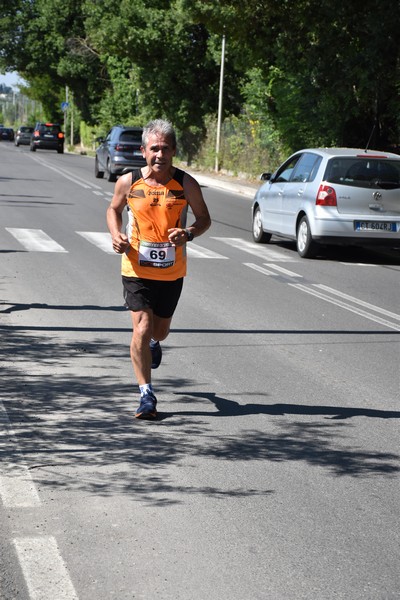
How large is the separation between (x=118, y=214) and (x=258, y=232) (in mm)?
11792

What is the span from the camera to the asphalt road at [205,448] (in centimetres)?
443

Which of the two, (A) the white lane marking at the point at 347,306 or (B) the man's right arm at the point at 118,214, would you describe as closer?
(B) the man's right arm at the point at 118,214

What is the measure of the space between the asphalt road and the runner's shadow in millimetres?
16

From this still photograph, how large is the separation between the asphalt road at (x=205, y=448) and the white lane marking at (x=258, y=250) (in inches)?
136

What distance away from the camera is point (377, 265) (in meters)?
16.5

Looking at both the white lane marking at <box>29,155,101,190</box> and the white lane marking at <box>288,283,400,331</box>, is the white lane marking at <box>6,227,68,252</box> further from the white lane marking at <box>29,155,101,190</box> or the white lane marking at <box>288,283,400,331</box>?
the white lane marking at <box>29,155,101,190</box>

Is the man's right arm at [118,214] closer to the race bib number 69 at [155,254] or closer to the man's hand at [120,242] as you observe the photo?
the man's hand at [120,242]

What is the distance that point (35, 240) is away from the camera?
1711cm

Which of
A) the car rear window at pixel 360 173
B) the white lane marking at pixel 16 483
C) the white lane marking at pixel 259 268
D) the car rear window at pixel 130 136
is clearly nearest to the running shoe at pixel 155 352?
the white lane marking at pixel 16 483

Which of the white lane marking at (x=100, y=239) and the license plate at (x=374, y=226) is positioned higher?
the license plate at (x=374, y=226)

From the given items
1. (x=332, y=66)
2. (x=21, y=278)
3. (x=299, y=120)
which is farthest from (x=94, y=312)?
(x=299, y=120)

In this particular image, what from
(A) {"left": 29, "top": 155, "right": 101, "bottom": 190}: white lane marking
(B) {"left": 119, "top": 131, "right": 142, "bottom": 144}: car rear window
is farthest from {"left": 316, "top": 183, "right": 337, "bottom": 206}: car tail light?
(B) {"left": 119, "top": 131, "right": 142, "bottom": 144}: car rear window

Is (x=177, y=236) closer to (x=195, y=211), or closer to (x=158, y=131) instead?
(x=195, y=211)

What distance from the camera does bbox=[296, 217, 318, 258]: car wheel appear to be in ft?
54.1
